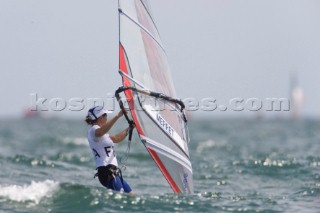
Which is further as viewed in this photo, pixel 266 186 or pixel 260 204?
pixel 266 186

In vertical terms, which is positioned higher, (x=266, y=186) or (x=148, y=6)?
(x=148, y=6)

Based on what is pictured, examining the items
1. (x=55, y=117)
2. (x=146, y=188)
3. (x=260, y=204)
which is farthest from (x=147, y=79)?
(x=55, y=117)

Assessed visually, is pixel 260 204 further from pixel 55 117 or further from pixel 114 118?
pixel 55 117

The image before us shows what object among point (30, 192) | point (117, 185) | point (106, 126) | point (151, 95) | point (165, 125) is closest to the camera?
point (106, 126)

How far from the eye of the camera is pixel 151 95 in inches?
323

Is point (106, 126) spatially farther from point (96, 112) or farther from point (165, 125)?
point (165, 125)

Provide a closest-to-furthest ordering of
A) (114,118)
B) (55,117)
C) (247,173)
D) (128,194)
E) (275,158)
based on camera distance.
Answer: (114,118) → (128,194) → (247,173) → (275,158) → (55,117)

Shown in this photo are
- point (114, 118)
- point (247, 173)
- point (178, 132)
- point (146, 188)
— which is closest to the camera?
point (114, 118)

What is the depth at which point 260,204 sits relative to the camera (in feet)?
29.2

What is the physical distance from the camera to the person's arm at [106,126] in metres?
7.70

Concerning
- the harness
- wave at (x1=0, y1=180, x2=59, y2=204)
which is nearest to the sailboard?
the harness

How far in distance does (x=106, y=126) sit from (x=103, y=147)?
0.45m

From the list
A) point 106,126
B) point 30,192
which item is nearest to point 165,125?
point 106,126

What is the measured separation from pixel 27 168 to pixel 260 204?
5774mm
